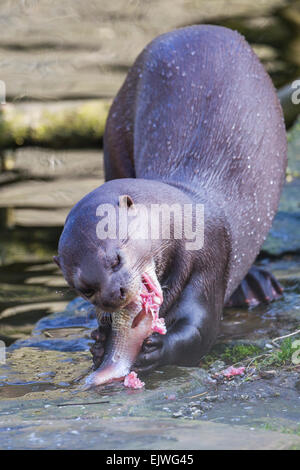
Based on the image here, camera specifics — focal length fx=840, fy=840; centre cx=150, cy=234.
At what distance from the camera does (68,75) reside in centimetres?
673

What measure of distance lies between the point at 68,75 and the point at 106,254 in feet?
15.1

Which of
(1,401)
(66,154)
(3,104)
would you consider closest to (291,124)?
(66,154)

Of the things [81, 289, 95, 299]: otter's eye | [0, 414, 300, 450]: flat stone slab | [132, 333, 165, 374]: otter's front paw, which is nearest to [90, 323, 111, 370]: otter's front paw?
[132, 333, 165, 374]: otter's front paw

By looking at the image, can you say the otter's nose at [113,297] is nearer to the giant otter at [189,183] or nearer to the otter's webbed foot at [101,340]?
the giant otter at [189,183]

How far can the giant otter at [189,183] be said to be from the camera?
242 cm

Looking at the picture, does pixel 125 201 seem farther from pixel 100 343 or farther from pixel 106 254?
pixel 100 343

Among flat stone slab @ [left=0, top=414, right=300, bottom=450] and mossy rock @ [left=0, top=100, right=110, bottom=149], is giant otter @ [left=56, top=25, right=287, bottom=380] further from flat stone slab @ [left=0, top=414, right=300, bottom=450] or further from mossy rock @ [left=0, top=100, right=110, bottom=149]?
mossy rock @ [left=0, top=100, right=110, bottom=149]

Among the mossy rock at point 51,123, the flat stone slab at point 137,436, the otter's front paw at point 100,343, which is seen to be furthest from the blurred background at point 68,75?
the flat stone slab at point 137,436

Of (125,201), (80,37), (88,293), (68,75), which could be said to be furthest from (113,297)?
(80,37)

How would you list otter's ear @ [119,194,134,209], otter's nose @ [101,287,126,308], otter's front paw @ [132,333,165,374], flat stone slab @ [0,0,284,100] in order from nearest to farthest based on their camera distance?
1. otter's nose @ [101,287,126,308]
2. otter's ear @ [119,194,134,209]
3. otter's front paw @ [132,333,165,374]
4. flat stone slab @ [0,0,284,100]

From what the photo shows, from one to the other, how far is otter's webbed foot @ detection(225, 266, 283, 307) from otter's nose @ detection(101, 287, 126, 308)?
51.7 inches

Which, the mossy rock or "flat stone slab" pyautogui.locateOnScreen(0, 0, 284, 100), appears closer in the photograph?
the mossy rock

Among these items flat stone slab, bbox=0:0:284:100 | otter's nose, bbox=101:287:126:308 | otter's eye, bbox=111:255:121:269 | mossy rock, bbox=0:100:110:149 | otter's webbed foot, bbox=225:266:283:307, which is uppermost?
flat stone slab, bbox=0:0:284:100

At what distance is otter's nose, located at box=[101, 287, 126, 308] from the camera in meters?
2.34
